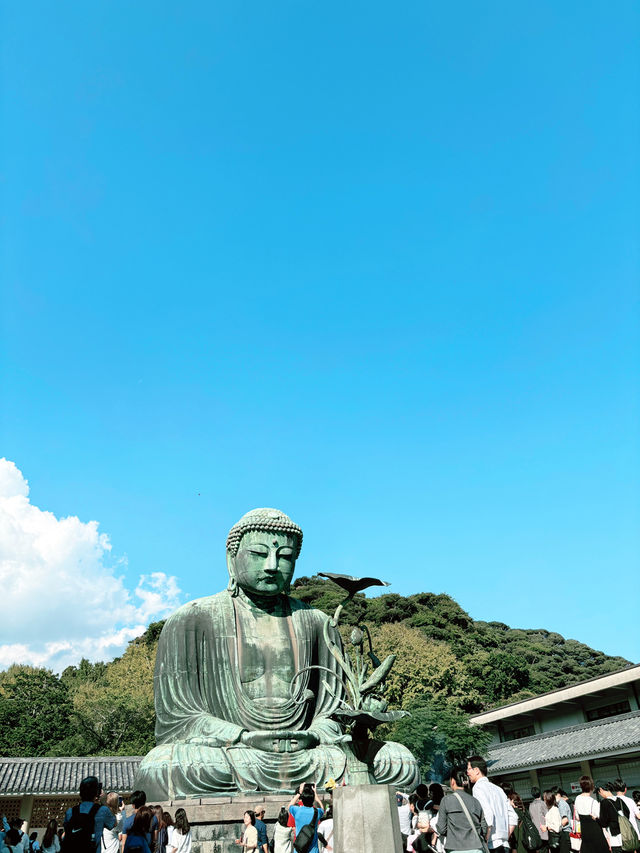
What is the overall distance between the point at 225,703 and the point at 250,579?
5.23 ft

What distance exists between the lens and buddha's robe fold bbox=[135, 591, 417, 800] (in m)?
7.64

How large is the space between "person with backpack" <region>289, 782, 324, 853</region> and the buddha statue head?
3988 millimetres

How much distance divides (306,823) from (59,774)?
1971cm

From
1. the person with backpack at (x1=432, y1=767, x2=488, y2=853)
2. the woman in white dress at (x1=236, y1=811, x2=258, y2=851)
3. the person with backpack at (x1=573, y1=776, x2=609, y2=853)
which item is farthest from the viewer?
the person with backpack at (x1=573, y1=776, x2=609, y2=853)

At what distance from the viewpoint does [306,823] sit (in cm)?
558

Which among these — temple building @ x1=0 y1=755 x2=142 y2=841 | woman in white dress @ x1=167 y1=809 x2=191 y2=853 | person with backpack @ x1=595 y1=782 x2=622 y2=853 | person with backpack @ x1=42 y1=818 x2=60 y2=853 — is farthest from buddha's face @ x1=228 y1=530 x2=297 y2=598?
temple building @ x1=0 y1=755 x2=142 y2=841

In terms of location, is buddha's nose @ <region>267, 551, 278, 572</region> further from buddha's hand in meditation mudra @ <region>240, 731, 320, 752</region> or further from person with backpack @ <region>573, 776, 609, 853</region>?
person with backpack @ <region>573, 776, 609, 853</region>

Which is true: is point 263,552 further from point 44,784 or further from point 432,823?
point 44,784

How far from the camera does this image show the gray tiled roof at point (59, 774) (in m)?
21.0

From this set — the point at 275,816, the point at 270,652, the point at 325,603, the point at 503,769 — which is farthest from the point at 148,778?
the point at 325,603

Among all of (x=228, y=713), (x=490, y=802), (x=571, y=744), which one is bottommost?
(x=490, y=802)

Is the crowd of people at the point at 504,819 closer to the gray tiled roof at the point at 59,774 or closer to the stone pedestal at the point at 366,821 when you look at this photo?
the stone pedestal at the point at 366,821

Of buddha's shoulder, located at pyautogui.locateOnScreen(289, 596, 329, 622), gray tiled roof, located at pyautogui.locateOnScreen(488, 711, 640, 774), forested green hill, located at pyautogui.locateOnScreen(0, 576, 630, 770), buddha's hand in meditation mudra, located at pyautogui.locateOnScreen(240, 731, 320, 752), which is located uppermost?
forested green hill, located at pyautogui.locateOnScreen(0, 576, 630, 770)

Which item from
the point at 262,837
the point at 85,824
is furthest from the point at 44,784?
the point at 85,824
